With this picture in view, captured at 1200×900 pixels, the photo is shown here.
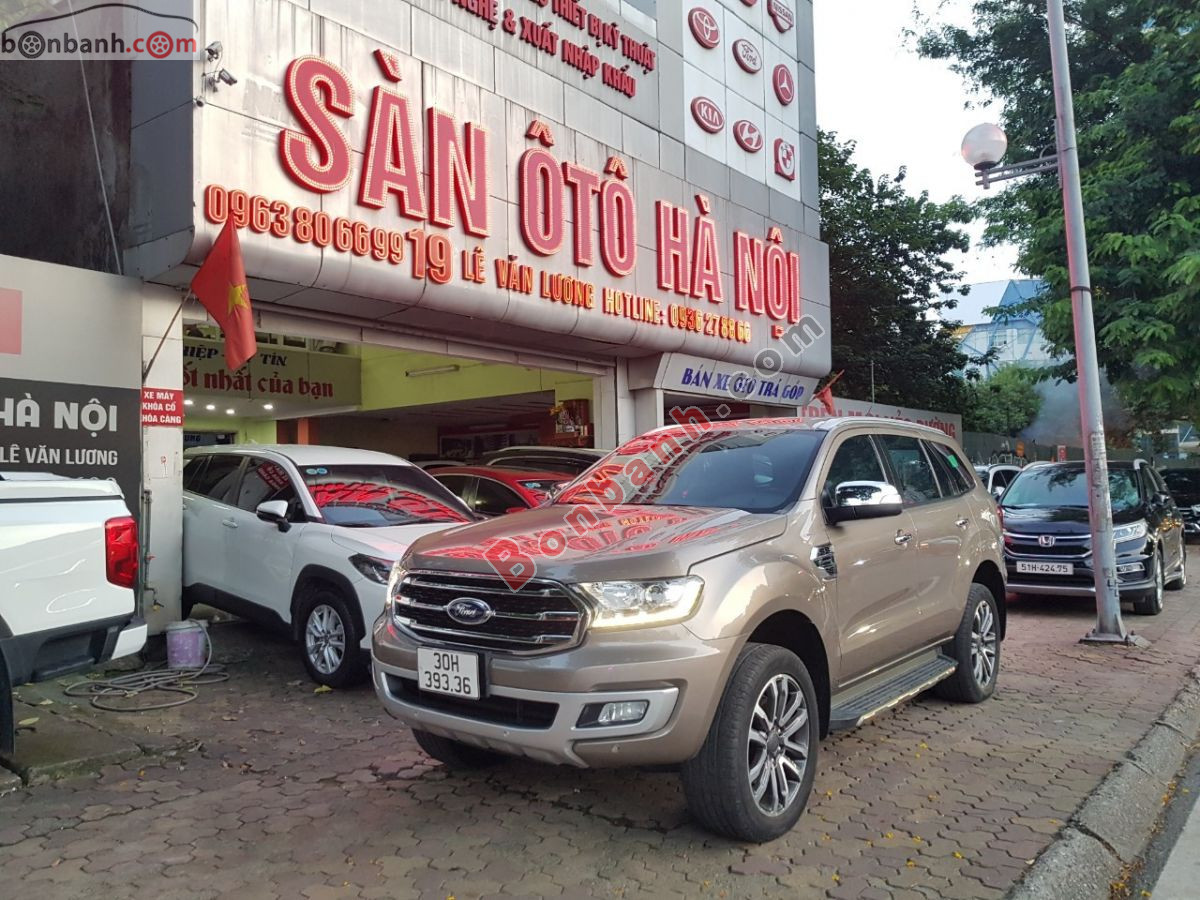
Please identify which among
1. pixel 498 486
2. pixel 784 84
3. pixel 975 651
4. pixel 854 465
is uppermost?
pixel 784 84

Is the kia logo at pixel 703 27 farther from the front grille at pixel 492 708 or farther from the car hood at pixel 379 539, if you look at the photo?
the front grille at pixel 492 708

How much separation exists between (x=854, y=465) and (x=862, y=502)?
653mm

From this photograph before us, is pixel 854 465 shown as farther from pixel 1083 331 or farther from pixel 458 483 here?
pixel 458 483

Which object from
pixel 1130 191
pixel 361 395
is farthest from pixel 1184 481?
pixel 361 395

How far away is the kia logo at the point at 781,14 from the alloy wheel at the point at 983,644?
538 inches

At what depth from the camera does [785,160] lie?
1608 centimetres

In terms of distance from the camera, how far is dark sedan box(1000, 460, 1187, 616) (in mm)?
9070

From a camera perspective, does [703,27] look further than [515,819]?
Yes

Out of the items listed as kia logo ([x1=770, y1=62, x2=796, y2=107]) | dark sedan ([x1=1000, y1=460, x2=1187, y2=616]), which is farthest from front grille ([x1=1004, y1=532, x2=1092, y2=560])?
kia logo ([x1=770, y1=62, x2=796, y2=107])

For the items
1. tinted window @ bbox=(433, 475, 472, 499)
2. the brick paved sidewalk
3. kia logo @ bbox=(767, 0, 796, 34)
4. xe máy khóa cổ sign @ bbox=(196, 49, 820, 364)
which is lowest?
the brick paved sidewalk

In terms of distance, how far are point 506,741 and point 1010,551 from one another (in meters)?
7.88

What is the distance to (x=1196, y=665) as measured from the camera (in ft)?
22.3

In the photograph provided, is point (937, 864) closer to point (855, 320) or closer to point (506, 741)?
point (506, 741)

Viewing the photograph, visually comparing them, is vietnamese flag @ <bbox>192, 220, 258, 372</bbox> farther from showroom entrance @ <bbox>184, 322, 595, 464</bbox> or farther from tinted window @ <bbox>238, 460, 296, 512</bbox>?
showroom entrance @ <bbox>184, 322, 595, 464</bbox>
